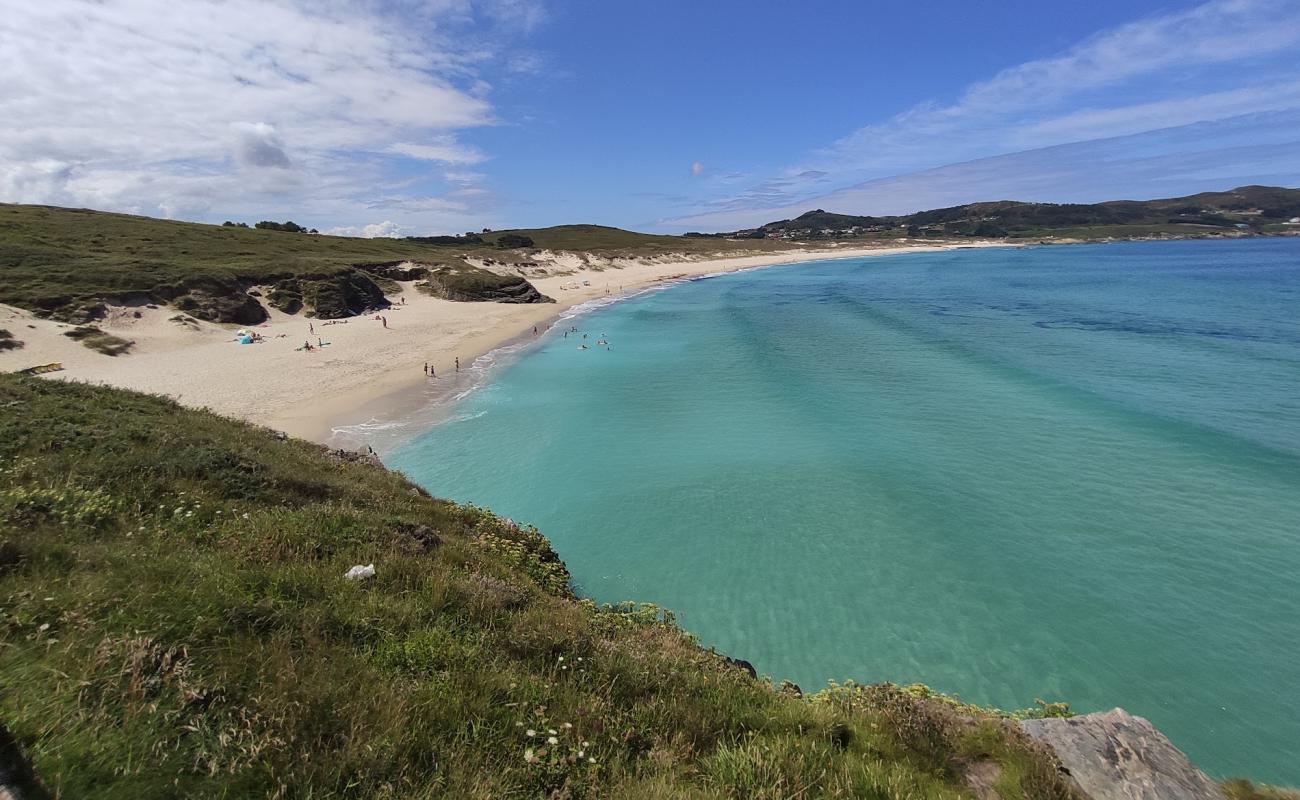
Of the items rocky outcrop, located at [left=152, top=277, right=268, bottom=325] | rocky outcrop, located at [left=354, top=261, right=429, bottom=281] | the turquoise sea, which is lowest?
the turquoise sea

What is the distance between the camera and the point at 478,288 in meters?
69.0

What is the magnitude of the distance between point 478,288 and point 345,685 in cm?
6941

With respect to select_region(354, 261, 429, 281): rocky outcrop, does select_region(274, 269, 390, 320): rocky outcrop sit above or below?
below

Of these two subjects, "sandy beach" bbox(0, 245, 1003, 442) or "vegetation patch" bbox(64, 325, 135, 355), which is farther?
"vegetation patch" bbox(64, 325, 135, 355)

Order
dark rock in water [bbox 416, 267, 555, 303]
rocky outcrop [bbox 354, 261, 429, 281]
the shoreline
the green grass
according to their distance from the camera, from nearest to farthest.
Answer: the shoreline < the green grass < dark rock in water [bbox 416, 267, 555, 303] < rocky outcrop [bbox 354, 261, 429, 281]

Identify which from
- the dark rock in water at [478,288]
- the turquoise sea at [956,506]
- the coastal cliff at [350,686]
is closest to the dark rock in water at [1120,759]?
the coastal cliff at [350,686]

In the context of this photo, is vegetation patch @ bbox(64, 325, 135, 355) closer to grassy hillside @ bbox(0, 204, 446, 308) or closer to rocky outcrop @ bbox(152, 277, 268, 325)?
grassy hillside @ bbox(0, 204, 446, 308)

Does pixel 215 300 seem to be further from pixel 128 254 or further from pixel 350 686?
pixel 350 686

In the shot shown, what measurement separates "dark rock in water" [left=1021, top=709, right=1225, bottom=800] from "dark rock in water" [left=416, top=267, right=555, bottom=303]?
68.4 m

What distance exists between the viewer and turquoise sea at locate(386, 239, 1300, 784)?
1074cm

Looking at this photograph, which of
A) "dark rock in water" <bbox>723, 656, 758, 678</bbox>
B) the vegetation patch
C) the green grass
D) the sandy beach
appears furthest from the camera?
the green grass

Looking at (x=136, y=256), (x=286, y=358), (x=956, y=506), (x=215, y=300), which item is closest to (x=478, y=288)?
(x=215, y=300)

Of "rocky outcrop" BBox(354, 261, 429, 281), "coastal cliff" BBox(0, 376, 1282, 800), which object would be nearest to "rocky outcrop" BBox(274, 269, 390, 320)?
"rocky outcrop" BBox(354, 261, 429, 281)

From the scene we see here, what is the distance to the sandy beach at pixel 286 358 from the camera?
27000mm
